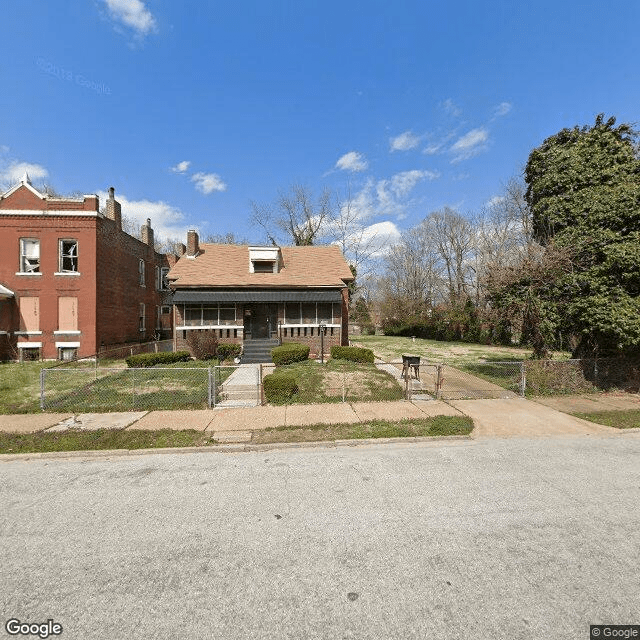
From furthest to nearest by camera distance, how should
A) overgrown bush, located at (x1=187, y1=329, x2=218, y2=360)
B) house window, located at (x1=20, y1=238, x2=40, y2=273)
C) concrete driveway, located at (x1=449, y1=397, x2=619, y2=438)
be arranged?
house window, located at (x1=20, y1=238, x2=40, y2=273) → overgrown bush, located at (x1=187, y1=329, x2=218, y2=360) → concrete driveway, located at (x1=449, y1=397, x2=619, y2=438)

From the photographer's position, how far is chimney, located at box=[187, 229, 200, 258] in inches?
835

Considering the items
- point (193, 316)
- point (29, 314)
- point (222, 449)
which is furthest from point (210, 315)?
point (222, 449)

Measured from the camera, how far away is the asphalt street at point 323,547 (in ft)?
8.48

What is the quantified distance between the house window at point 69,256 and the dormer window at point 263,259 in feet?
33.8

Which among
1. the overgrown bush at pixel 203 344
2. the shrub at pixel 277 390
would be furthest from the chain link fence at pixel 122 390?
the overgrown bush at pixel 203 344

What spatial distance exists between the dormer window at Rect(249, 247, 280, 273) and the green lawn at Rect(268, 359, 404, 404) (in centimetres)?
866

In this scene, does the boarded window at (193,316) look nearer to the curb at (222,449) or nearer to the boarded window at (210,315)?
the boarded window at (210,315)

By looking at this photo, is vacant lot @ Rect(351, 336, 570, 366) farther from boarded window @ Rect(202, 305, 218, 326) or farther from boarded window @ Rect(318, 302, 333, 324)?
boarded window @ Rect(202, 305, 218, 326)

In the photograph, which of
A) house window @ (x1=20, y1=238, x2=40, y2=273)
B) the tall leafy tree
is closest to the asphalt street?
the tall leafy tree

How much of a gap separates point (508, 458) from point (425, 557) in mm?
3564

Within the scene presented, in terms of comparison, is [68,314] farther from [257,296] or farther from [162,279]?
[257,296]

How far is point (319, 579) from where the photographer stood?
2996 millimetres

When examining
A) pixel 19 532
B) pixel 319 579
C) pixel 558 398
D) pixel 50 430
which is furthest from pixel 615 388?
pixel 50 430

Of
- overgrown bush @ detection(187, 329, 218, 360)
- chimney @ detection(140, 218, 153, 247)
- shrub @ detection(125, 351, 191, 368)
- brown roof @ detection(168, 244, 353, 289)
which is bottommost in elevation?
shrub @ detection(125, 351, 191, 368)
